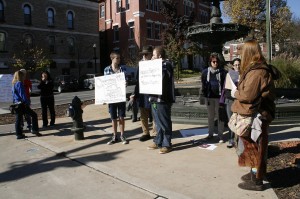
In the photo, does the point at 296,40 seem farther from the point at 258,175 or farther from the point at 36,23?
the point at 258,175

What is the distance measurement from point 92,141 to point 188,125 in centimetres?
269

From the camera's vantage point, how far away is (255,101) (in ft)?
14.5

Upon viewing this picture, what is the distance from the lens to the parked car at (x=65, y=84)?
3130 cm

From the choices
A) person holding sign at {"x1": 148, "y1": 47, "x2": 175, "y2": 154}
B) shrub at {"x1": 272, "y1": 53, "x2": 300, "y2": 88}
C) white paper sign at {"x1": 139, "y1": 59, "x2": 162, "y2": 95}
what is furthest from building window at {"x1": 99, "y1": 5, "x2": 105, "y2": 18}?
person holding sign at {"x1": 148, "y1": 47, "x2": 175, "y2": 154}

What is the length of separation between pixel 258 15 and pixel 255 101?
3985 cm

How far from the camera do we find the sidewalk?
15.5 ft

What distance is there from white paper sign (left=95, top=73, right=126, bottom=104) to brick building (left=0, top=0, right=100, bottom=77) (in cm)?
3067

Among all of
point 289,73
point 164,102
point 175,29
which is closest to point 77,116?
point 164,102

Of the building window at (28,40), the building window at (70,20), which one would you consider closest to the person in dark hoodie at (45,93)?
the building window at (28,40)

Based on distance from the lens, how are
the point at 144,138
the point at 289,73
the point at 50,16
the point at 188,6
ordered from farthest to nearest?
1. the point at 188,6
2. the point at 50,16
3. the point at 289,73
4. the point at 144,138

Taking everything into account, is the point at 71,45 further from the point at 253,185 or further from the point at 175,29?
the point at 253,185

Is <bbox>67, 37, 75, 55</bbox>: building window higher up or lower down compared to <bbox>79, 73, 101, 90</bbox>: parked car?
higher up

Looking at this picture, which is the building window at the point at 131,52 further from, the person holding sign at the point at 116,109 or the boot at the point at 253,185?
the boot at the point at 253,185

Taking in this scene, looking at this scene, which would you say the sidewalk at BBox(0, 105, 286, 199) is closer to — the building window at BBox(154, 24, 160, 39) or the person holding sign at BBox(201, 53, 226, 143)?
the person holding sign at BBox(201, 53, 226, 143)
